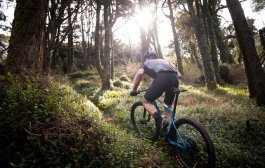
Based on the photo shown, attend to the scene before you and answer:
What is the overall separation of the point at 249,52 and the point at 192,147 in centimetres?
642

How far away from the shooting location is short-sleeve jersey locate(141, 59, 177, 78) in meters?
5.22

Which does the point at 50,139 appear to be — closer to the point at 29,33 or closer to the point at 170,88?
the point at 170,88

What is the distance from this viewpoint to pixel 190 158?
185 inches

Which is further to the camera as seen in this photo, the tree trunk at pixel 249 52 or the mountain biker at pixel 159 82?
the tree trunk at pixel 249 52

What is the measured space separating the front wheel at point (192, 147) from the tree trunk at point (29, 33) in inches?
172

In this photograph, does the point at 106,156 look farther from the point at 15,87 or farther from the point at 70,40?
the point at 70,40

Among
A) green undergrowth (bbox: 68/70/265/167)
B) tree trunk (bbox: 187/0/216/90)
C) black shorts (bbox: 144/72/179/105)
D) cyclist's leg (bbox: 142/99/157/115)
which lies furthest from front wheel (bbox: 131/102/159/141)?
tree trunk (bbox: 187/0/216/90)

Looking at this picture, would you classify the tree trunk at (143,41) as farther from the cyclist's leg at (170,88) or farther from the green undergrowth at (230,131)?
the cyclist's leg at (170,88)

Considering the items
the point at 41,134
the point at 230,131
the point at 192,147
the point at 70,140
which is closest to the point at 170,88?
the point at 192,147

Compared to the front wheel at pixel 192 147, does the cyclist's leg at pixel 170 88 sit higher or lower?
higher

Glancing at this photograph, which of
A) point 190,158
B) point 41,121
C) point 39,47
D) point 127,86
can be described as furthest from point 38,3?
point 127,86

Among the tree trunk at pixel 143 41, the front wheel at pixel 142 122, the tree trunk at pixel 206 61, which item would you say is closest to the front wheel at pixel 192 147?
the front wheel at pixel 142 122

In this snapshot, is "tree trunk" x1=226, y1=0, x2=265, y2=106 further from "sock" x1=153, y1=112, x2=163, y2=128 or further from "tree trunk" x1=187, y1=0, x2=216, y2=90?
"sock" x1=153, y1=112, x2=163, y2=128

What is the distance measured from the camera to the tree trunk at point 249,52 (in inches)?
348
